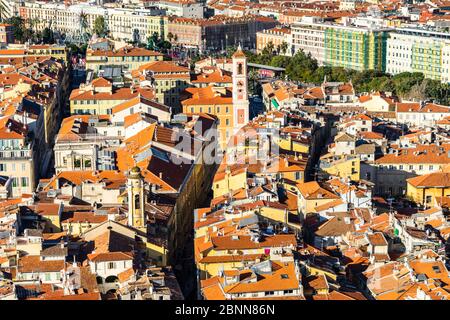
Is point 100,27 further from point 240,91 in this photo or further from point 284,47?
point 240,91

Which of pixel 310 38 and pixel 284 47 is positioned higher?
pixel 310 38

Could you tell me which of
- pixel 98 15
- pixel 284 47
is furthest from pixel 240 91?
pixel 98 15

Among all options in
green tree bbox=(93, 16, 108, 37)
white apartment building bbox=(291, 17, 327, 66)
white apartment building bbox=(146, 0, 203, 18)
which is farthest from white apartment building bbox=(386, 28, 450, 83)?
white apartment building bbox=(146, 0, 203, 18)

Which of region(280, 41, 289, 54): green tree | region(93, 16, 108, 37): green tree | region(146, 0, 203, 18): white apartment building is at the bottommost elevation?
region(280, 41, 289, 54): green tree

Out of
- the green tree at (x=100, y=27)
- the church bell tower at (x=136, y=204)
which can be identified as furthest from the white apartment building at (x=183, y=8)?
the church bell tower at (x=136, y=204)

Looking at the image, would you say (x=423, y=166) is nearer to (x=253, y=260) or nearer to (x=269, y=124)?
(x=269, y=124)

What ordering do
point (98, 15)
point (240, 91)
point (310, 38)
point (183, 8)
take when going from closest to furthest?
point (240, 91), point (310, 38), point (98, 15), point (183, 8)

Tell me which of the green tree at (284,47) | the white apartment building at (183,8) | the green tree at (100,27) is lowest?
the green tree at (284,47)

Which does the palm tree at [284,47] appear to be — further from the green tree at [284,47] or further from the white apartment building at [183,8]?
the white apartment building at [183,8]

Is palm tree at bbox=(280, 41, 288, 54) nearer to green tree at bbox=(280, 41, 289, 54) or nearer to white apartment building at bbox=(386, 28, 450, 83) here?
green tree at bbox=(280, 41, 289, 54)

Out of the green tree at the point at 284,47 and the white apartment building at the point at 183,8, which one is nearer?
the green tree at the point at 284,47

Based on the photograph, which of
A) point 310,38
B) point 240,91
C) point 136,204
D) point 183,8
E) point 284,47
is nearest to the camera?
point 136,204
